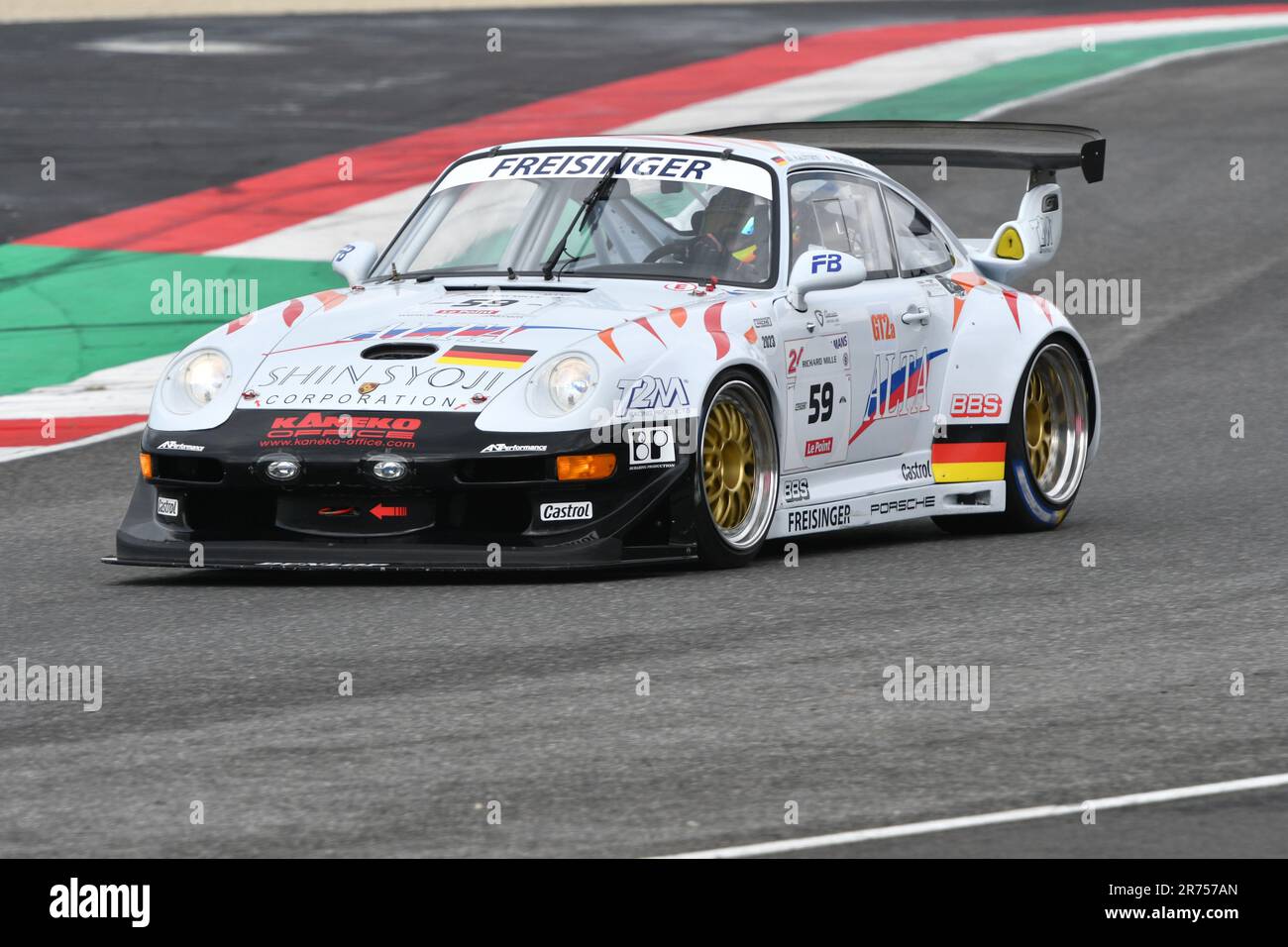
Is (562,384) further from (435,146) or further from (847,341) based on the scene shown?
(435,146)

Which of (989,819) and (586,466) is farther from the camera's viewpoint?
(586,466)

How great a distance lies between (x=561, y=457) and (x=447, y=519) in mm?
426

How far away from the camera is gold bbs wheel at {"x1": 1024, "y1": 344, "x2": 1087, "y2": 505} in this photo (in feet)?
34.2

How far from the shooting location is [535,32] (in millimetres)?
30750

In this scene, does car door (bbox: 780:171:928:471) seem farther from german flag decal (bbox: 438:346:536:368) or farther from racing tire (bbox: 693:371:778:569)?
german flag decal (bbox: 438:346:536:368)

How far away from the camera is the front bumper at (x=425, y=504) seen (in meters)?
8.16

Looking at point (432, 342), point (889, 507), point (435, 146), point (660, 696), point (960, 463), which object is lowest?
point (660, 696)

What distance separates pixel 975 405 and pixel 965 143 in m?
1.24

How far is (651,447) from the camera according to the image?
27.3 ft

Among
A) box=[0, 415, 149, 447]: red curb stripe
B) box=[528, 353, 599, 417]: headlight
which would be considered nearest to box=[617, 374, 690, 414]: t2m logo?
box=[528, 353, 599, 417]: headlight

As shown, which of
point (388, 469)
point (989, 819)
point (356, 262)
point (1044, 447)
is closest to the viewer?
point (989, 819)

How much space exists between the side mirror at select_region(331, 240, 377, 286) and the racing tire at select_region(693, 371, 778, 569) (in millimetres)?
1682
